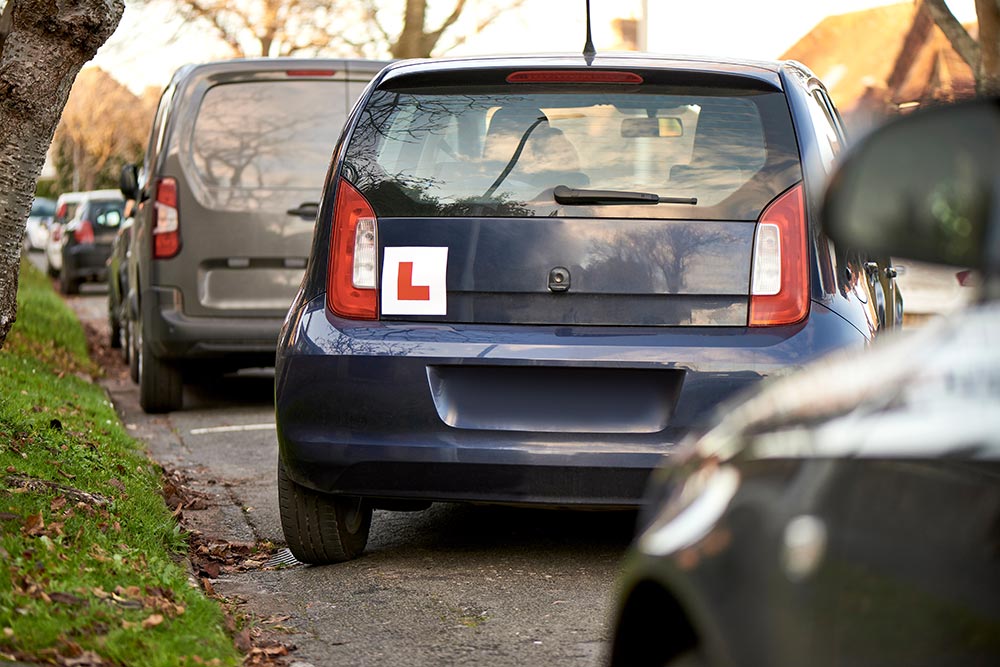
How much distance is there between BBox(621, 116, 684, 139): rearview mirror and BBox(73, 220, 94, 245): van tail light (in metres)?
22.7

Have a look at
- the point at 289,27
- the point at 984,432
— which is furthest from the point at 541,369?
the point at 289,27

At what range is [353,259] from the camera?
493cm

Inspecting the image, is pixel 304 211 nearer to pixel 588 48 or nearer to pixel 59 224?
pixel 588 48

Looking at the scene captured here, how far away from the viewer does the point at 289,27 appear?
33.4 metres

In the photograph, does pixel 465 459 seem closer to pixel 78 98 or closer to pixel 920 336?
pixel 920 336

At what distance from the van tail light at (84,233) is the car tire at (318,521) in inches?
871

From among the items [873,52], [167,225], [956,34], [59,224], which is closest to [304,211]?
[167,225]

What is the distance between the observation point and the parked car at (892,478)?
1.69 m

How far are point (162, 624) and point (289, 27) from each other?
3039 centimetres

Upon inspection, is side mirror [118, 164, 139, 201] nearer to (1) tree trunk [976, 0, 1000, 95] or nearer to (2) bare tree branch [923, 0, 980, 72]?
(1) tree trunk [976, 0, 1000, 95]

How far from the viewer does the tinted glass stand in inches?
376

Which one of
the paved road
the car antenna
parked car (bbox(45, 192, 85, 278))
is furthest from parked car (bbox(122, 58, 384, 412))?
parked car (bbox(45, 192, 85, 278))

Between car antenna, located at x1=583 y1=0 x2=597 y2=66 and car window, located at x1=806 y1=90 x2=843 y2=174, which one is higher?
car antenna, located at x1=583 y1=0 x2=597 y2=66

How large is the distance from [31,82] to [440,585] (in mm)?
2558
